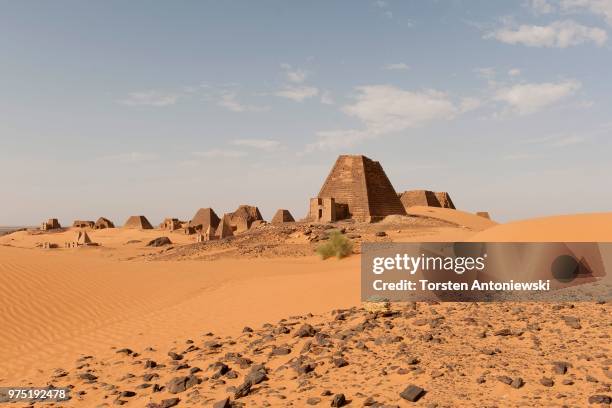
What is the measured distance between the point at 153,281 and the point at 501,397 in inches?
529

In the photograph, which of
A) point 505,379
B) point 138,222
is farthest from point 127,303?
point 138,222

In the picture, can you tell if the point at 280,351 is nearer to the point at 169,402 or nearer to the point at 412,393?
the point at 169,402

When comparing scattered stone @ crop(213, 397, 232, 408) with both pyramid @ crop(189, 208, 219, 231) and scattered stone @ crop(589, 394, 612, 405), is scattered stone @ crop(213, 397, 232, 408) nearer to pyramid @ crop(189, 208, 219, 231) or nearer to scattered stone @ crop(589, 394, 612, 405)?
scattered stone @ crop(589, 394, 612, 405)

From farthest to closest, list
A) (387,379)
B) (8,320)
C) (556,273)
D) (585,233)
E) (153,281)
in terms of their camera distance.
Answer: (153,281), (8,320), (585,233), (556,273), (387,379)

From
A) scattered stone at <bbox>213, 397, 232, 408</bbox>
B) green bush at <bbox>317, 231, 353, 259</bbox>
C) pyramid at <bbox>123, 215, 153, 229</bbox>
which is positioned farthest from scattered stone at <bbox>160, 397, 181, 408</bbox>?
pyramid at <bbox>123, 215, 153, 229</bbox>

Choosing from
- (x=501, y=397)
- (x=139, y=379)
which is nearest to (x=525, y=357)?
(x=501, y=397)

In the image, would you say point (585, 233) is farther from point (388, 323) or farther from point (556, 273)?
point (388, 323)

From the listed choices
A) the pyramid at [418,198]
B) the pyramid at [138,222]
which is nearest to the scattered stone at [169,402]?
the pyramid at [418,198]

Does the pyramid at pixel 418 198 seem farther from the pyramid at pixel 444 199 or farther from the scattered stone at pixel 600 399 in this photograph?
the scattered stone at pixel 600 399

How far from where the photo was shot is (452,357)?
15.8 feet

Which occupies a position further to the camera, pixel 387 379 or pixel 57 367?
pixel 57 367

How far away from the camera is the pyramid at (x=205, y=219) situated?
6041cm

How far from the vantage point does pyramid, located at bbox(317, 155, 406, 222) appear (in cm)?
3747

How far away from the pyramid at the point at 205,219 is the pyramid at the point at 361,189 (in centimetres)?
2483
